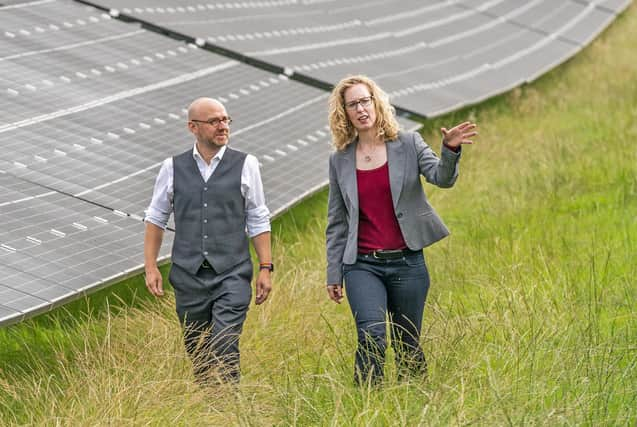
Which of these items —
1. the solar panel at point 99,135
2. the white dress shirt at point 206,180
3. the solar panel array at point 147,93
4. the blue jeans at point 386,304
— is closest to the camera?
the blue jeans at point 386,304

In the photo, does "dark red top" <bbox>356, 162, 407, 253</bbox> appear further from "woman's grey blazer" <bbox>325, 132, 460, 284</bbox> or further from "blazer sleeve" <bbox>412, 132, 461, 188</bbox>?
"blazer sleeve" <bbox>412, 132, 461, 188</bbox>

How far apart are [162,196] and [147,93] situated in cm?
437

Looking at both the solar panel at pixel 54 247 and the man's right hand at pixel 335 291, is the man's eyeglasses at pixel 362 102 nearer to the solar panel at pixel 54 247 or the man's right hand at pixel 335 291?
the man's right hand at pixel 335 291

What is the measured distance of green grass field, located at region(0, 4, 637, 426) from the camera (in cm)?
605

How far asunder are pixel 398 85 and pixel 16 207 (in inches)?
273

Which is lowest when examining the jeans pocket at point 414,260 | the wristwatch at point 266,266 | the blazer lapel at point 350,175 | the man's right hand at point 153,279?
the man's right hand at point 153,279

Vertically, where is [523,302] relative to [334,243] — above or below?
below

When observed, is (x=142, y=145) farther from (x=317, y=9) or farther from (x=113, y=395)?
(x=317, y=9)

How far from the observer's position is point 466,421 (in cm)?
565

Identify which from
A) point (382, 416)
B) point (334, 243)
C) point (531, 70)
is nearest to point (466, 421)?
point (382, 416)

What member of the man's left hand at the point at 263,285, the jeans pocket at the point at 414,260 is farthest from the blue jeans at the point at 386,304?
the man's left hand at the point at 263,285

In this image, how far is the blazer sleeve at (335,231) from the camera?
679 cm

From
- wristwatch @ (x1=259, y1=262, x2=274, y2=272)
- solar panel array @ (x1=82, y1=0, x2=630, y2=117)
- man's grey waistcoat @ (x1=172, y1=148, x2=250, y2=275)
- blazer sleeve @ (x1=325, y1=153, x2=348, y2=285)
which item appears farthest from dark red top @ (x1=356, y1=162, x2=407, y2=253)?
solar panel array @ (x1=82, y1=0, x2=630, y2=117)

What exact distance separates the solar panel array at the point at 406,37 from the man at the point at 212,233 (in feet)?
20.9
